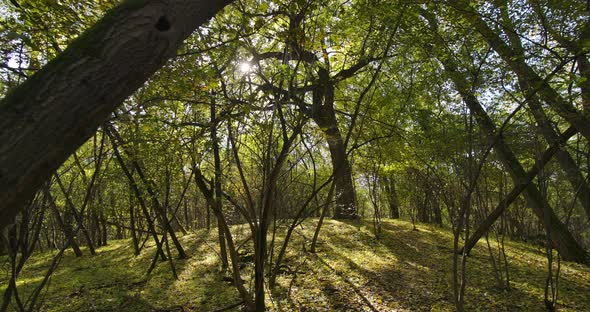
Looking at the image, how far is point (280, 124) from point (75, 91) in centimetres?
275

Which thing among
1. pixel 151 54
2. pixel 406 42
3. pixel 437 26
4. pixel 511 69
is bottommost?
pixel 151 54

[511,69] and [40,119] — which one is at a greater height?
[511,69]

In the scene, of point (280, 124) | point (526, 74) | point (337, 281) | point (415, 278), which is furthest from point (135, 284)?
point (526, 74)

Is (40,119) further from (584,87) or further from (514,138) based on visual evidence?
(514,138)

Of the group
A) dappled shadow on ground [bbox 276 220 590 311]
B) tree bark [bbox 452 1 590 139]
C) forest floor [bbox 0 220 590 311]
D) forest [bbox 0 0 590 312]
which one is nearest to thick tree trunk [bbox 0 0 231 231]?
forest [bbox 0 0 590 312]

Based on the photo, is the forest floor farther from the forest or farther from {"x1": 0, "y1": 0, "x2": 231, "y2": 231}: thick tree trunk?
{"x1": 0, "y1": 0, "x2": 231, "y2": 231}: thick tree trunk

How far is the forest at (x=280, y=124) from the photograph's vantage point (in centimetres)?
118

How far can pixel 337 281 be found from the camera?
532 centimetres

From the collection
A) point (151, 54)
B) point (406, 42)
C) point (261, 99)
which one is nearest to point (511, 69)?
point (406, 42)

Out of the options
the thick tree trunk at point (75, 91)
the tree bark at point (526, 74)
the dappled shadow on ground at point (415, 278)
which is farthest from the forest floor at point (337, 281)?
the tree bark at point (526, 74)

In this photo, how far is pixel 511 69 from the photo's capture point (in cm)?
379

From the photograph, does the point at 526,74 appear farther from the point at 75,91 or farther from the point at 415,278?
the point at 75,91

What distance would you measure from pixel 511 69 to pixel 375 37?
1794mm

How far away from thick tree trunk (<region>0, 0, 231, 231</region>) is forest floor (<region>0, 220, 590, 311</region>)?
259 centimetres
